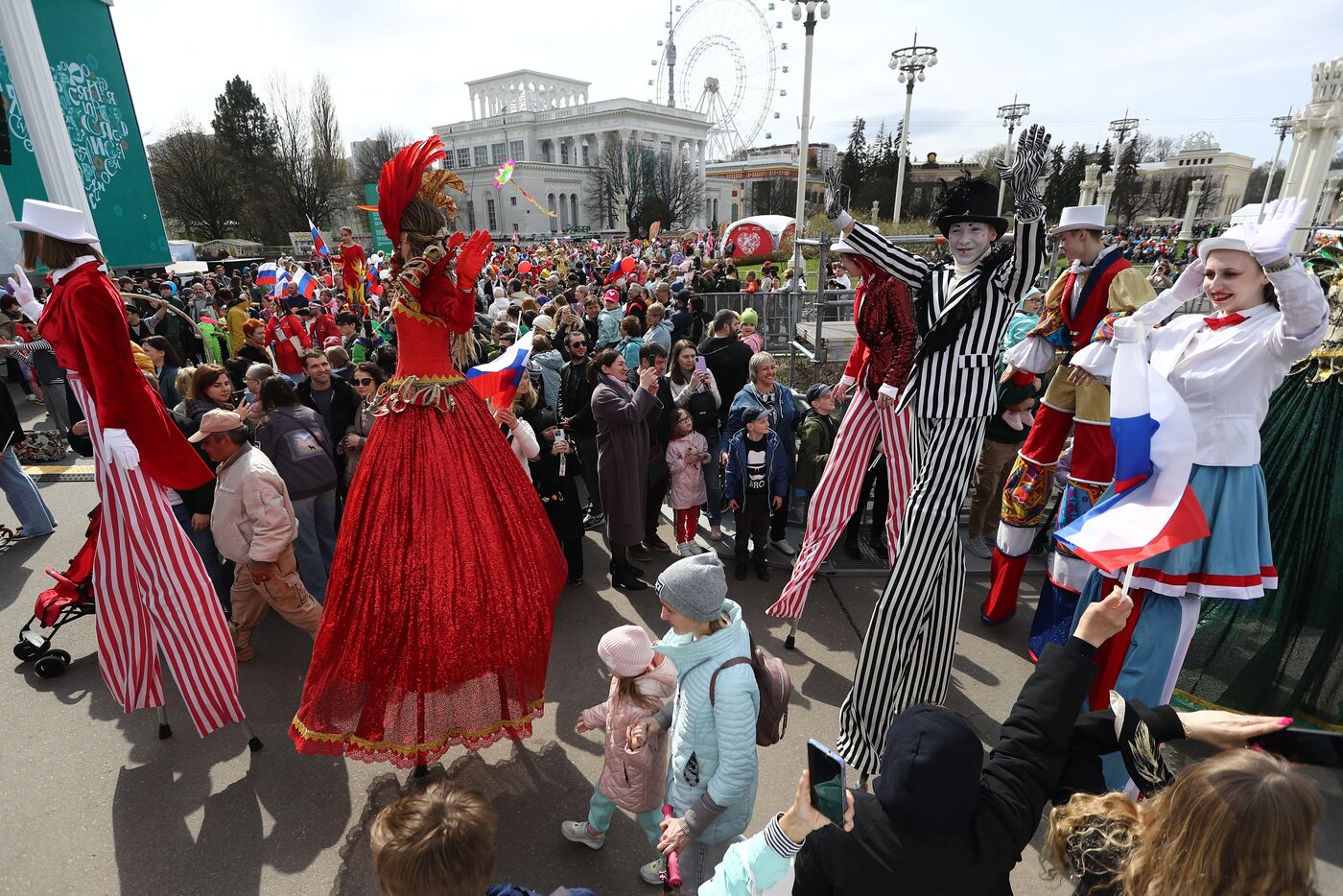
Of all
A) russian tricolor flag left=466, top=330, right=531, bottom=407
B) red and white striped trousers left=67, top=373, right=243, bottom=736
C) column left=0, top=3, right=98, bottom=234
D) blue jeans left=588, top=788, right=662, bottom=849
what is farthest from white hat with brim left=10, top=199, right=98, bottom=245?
column left=0, top=3, right=98, bottom=234

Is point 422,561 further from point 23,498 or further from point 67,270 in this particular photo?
point 23,498

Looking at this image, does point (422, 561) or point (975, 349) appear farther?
point (975, 349)

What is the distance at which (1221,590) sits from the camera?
2.75 metres

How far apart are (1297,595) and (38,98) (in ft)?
35.1

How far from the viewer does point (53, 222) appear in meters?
2.88

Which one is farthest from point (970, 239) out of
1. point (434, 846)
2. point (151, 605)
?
point (151, 605)

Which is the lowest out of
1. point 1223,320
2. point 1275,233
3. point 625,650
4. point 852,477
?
point 625,650

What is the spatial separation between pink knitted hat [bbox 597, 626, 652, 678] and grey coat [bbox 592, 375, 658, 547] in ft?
8.06

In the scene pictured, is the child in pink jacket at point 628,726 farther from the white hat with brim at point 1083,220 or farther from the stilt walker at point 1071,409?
the white hat with brim at point 1083,220

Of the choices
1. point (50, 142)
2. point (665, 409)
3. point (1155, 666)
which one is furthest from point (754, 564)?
point (50, 142)

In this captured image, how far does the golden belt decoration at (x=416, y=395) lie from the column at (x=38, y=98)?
580cm

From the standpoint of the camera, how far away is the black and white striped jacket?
281cm

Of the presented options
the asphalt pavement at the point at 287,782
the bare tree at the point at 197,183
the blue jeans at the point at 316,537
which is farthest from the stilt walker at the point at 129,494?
the bare tree at the point at 197,183

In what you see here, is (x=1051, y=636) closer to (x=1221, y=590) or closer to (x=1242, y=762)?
(x=1221, y=590)
